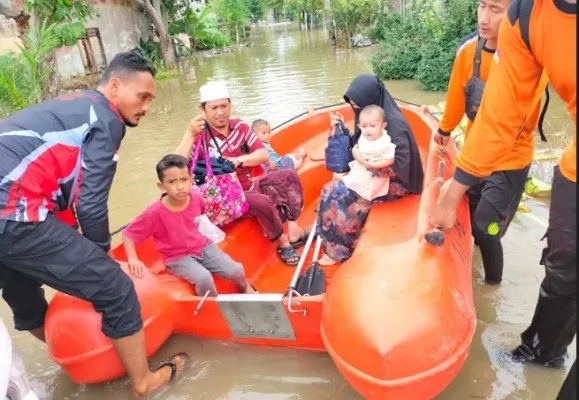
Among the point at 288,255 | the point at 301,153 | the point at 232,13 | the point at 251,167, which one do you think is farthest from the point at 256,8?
the point at 288,255

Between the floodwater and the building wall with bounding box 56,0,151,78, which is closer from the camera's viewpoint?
the floodwater

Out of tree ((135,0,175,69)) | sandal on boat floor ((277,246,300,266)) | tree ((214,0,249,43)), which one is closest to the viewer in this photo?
sandal on boat floor ((277,246,300,266))

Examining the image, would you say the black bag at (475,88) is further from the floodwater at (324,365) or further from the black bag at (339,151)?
the floodwater at (324,365)

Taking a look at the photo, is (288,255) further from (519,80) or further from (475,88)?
(519,80)

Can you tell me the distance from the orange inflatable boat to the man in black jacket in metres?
0.25

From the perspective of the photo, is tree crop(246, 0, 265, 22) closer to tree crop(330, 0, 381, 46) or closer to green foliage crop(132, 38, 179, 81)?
green foliage crop(132, 38, 179, 81)

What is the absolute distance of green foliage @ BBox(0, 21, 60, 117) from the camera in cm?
686

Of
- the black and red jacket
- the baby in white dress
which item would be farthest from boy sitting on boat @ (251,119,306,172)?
the black and red jacket

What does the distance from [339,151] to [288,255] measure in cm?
88

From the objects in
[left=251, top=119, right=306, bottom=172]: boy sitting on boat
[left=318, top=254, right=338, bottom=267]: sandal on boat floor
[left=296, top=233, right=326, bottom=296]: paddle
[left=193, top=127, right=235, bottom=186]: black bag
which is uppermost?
[left=193, top=127, right=235, bottom=186]: black bag

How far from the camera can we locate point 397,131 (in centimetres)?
290

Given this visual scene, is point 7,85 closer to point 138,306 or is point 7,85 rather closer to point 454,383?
point 138,306

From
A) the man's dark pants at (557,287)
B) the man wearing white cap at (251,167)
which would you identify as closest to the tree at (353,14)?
the man wearing white cap at (251,167)

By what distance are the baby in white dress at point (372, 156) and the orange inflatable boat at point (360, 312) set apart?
0.13m
